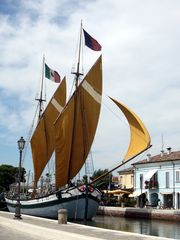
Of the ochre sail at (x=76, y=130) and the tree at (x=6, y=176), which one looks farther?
the tree at (x=6, y=176)

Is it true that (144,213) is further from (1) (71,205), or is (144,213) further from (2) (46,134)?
(2) (46,134)

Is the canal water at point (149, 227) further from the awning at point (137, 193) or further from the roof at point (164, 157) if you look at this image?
the awning at point (137, 193)

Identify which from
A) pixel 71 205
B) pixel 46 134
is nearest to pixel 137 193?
pixel 46 134

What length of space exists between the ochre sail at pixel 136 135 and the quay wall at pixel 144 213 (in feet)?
30.2

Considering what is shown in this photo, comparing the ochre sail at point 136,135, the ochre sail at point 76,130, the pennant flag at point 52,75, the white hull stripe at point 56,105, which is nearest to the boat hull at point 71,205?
the ochre sail at point 76,130

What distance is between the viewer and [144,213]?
2077 inches

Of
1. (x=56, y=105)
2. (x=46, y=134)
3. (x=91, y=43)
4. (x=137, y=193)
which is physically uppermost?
(x=91, y=43)

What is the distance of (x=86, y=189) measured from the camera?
44.9m

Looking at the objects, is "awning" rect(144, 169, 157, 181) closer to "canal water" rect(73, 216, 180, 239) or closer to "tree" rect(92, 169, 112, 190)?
"tree" rect(92, 169, 112, 190)

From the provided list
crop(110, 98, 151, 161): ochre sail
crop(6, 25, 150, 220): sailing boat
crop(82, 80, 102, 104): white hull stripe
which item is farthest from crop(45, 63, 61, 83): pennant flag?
crop(110, 98, 151, 161): ochre sail

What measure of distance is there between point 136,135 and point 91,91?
8805 millimetres

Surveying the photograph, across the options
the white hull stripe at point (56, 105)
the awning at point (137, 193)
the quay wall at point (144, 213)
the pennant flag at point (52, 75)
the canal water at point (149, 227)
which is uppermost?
the pennant flag at point (52, 75)

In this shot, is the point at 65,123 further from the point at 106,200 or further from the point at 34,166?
the point at 106,200

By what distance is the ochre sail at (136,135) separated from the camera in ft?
140
